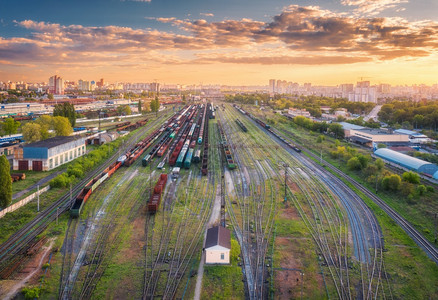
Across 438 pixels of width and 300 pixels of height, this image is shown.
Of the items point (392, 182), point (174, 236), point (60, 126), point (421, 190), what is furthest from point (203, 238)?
point (60, 126)

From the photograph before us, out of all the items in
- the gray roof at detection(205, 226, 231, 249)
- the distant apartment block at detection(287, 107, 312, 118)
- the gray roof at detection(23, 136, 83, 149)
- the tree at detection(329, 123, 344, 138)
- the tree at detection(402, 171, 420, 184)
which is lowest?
the gray roof at detection(205, 226, 231, 249)

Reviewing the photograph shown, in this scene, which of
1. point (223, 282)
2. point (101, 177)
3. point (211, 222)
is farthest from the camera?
point (101, 177)

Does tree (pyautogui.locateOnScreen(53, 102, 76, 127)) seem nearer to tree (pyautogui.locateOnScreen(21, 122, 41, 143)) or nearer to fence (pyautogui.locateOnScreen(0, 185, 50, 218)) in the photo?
tree (pyautogui.locateOnScreen(21, 122, 41, 143))

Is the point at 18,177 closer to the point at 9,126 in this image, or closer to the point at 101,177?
the point at 101,177

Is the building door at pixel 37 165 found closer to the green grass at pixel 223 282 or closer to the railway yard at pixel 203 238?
the railway yard at pixel 203 238

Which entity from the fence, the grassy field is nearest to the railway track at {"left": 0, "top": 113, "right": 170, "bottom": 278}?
the fence

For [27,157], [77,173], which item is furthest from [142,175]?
[27,157]
